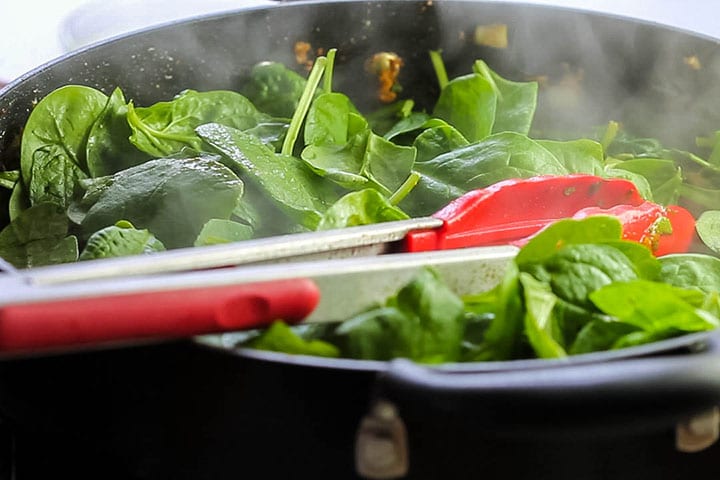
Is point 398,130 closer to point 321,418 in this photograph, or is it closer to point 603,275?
point 603,275

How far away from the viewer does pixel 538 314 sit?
1.94 feet

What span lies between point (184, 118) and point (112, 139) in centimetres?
8

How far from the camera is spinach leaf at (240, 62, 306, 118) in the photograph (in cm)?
105

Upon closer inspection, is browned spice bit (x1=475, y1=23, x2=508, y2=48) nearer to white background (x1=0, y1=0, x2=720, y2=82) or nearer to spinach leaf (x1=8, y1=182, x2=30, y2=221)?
white background (x1=0, y1=0, x2=720, y2=82)

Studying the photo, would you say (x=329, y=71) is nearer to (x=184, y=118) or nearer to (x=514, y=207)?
(x=184, y=118)

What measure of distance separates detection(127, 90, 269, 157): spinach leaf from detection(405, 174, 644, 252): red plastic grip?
0.32 meters

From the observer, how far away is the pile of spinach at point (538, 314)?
1.83 ft

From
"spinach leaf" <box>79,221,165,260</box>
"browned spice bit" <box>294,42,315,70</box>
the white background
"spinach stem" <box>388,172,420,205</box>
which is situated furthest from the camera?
the white background

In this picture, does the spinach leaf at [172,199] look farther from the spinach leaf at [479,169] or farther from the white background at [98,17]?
the white background at [98,17]

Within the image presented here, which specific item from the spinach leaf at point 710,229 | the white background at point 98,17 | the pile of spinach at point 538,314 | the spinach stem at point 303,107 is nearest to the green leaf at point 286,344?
the pile of spinach at point 538,314

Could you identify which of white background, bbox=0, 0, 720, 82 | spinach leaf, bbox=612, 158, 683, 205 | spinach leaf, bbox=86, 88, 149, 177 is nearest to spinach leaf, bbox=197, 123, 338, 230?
spinach leaf, bbox=86, 88, 149, 177

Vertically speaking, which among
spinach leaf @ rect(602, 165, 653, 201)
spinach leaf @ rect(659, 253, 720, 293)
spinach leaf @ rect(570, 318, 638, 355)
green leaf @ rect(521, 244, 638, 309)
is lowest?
spinach leaf @ rect(659, 253, 720, 293)

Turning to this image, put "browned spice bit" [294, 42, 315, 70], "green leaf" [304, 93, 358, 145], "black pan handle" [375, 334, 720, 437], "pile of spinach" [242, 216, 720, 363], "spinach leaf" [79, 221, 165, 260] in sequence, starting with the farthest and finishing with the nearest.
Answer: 1. "browned spice bit" [294, 42, 315, 70]
2. "green leaf" [304, 93, 358, 145]
3. "spinach leaf" [79, 221, 165, 260]
4. "pile of spinach" [242, 216, 720, 363]
5. "black pan handle" [375, 334, 720, 437]

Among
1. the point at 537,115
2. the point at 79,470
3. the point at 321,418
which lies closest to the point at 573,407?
the point at 321,418
